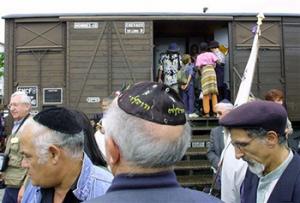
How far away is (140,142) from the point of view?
144 centimetres

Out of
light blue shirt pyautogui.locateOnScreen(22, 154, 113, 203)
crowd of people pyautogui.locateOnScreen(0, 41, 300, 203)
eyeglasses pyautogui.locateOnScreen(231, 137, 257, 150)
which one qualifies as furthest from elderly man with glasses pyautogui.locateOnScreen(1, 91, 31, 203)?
eyeglasses pyautogui.locateOnScreen(231, 137, 257, 150)

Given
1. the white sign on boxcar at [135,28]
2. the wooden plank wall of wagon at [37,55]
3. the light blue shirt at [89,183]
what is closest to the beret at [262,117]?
the light blue shirt at [89,183]

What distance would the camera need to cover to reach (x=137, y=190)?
1.42m

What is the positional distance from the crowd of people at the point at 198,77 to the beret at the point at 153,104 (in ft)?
A: 27.9

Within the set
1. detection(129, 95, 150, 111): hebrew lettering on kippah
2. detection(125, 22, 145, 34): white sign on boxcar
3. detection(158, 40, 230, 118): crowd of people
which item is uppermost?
detection(125, 22, 145, 34): white sign on boxcar

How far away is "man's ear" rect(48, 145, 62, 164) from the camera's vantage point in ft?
7.40

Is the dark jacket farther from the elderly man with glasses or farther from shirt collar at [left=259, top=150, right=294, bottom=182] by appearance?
the elderly man with glasses

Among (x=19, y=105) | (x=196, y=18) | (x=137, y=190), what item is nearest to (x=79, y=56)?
(x=196, y=18)

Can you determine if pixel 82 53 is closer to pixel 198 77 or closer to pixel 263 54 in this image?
pixel 198 77

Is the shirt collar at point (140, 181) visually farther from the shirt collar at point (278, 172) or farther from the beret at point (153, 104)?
the shirt collar at point (278, 172)

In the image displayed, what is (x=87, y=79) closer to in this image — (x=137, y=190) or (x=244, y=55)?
(x=244, y=55)

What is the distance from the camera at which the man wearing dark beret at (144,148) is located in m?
1.43

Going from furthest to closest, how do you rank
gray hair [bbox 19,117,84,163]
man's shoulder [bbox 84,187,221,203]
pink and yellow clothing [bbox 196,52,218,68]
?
pink and yellow clothing [bbox 196,52,218,68] < gray hair [bbox 19,117,84,163] < man's shoulder [bbox 84,187,221,203]

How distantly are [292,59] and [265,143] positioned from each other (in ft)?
30.9
